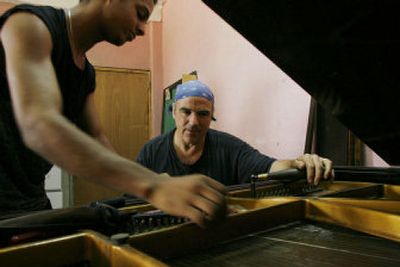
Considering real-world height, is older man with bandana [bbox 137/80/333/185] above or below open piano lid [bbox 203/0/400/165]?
below

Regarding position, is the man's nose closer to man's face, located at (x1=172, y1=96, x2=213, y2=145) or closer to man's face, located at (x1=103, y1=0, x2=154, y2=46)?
man's face, located at (x1=172, y1=96, x2=213, y2=145)

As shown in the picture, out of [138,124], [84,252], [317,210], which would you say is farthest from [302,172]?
[138,124]

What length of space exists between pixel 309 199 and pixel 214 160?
1.11 m

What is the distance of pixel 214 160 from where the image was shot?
2.06 meters

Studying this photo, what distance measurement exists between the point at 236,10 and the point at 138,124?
12.4 feet

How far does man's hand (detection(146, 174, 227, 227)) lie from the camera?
49 cm

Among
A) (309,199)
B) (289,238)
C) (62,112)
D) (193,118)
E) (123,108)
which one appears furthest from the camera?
(123,108)

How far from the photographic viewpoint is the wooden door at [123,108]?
4395mm

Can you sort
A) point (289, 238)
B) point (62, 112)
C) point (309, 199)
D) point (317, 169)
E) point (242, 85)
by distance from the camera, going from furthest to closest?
point (242, 85), point (317, 169), point (309, 199), point (289, 238), point (62, 112)

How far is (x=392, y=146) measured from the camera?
1.28 meters

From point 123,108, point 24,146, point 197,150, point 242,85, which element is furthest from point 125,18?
point 123,108

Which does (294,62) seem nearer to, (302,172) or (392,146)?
(302,172)

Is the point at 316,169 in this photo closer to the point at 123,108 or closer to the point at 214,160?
the point at 214,160

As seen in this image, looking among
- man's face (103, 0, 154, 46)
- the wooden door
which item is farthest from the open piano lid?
the wooden door
